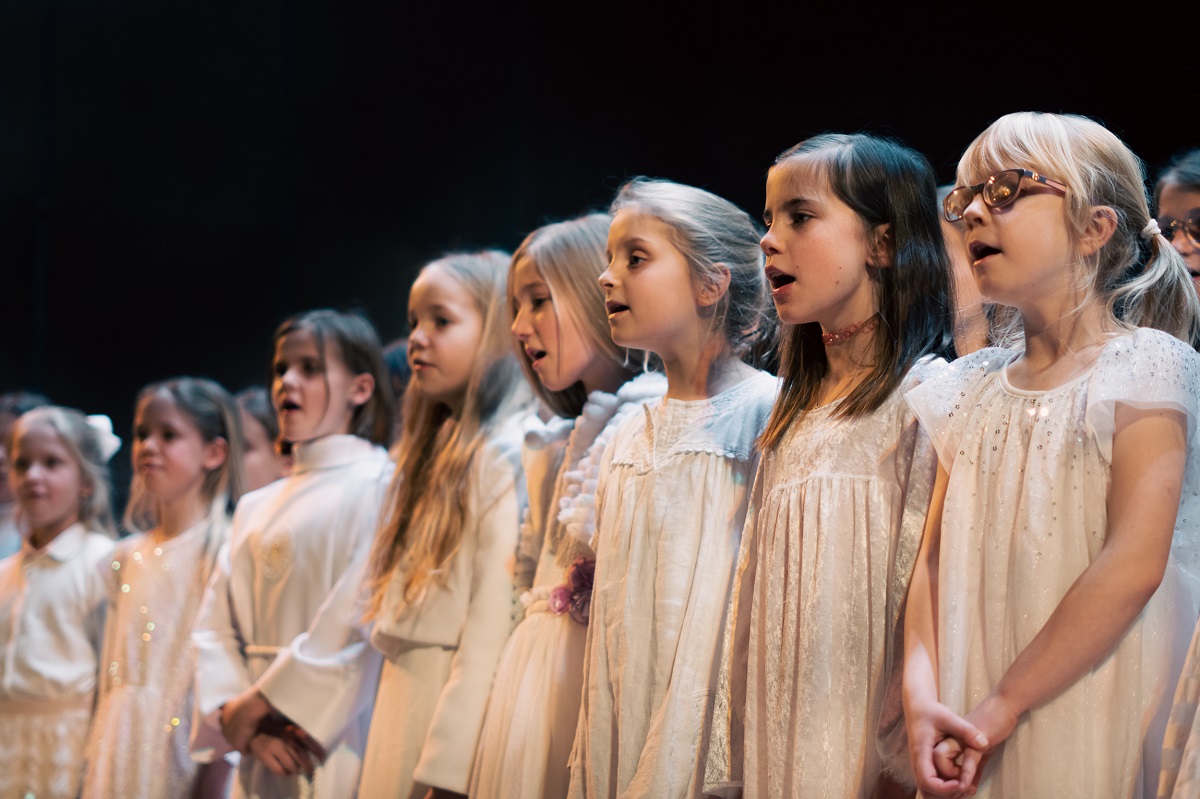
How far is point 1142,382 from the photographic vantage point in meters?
1.67

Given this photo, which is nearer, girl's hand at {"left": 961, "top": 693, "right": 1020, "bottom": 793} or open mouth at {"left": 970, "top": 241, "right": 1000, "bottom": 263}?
girl's hand at {"left": 961, "top": 693, "right": 1020, "bottom": 793}

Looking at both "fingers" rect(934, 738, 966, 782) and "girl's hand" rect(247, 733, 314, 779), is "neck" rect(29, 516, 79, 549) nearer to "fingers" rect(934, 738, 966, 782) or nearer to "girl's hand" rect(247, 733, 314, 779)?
"girl's hand" rect(247, 733, 314, 779)

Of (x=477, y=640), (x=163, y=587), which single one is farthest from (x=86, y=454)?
(x=477, y=640)

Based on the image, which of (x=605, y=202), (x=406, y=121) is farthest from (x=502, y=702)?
(x=406, y=121)

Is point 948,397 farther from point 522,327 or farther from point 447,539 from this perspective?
point 447,539

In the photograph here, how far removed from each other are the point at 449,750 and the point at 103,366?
3556 millimetres

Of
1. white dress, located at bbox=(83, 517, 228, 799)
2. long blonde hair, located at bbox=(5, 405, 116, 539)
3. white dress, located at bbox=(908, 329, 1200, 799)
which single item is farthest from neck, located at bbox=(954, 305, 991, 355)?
long blonde hair, located at bbox=(5, 405, 116, 539)

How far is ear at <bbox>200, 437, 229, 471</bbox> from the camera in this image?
423cm

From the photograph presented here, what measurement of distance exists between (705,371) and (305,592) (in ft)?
5.15

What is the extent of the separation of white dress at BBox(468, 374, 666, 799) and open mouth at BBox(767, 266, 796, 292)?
0.58 metres

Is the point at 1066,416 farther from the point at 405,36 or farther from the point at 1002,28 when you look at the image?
the point at 405,36

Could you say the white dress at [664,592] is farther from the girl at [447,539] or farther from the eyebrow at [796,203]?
the girl at [447,539]

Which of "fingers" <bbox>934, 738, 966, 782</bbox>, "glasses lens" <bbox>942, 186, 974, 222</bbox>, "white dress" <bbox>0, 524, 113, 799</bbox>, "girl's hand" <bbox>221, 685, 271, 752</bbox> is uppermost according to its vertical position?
"glasses lens" <bbox>942, 186, 974, 222</bbox>

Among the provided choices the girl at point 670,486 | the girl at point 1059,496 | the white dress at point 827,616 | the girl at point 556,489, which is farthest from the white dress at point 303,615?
the girl at point 1059,496
